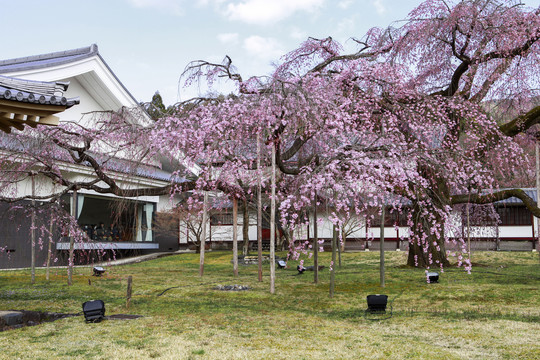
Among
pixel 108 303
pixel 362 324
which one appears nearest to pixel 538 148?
pixel 362 324

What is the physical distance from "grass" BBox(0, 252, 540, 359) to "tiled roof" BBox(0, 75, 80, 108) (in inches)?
134

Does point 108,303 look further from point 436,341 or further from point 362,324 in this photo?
point 436,341

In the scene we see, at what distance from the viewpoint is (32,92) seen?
6672 mm

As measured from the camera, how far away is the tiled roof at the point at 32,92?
6.47 meters

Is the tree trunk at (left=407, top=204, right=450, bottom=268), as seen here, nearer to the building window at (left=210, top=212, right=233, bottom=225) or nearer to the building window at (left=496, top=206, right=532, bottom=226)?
the building window at (left=496, top=206, right=532, bottom=226)

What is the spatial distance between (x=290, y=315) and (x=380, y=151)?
166 inches

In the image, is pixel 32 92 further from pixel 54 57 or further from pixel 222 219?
pixel 222 219

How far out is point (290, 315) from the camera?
31.5ft

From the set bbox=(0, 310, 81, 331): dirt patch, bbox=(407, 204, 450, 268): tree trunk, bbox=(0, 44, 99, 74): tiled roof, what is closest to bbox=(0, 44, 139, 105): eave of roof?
bbox=(0, 44, 99, 74): tiled roof

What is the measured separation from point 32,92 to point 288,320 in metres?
5.72

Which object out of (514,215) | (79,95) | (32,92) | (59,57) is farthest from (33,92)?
(514,215)

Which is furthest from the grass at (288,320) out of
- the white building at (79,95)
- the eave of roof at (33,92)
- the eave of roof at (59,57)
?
the eave of roof at (59,57)

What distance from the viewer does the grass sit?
22.0 feet

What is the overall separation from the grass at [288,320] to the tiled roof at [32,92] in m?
3.41
